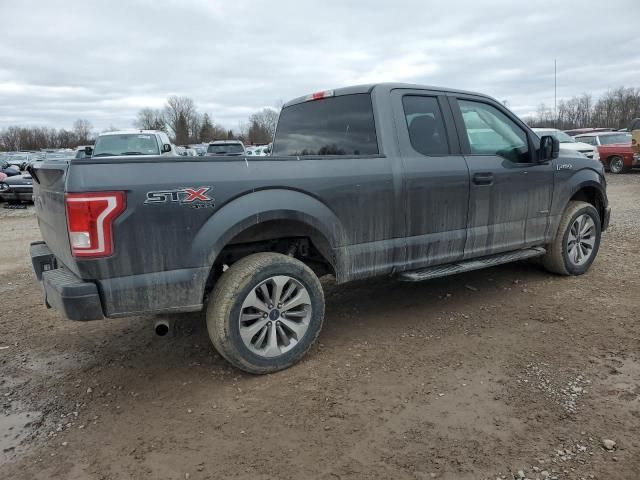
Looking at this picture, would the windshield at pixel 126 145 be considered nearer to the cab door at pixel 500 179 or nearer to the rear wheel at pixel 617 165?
the cab door at pixel 500 179

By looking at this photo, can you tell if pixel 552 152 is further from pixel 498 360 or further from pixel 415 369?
pixel 415 369

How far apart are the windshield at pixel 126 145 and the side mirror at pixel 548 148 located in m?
8.60

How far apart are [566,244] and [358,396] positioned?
330 cm

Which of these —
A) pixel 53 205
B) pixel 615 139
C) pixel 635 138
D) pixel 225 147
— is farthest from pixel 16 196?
pixel 615 139

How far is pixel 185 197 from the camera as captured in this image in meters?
3.03

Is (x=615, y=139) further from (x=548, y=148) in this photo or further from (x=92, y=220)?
(x=92, y=220)

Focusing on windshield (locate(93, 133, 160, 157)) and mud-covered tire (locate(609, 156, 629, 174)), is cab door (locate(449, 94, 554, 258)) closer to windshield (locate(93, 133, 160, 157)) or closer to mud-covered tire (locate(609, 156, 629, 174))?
windshield (locate(93, 133, 160, 157))

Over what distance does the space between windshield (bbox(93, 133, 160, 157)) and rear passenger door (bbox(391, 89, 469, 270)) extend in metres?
8.25

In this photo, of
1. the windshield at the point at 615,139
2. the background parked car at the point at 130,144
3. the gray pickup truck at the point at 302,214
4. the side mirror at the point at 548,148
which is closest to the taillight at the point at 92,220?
the gray pickup truck at the point at 302,214

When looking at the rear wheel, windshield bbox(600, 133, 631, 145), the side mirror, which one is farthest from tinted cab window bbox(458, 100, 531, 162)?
windshield bbox(600, 133, 631, 145)

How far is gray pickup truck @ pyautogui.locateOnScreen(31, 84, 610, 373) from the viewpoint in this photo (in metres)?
2.92

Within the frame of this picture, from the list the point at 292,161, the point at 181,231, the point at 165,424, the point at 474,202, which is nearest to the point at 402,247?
the point at 474,202

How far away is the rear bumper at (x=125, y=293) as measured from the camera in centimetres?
288

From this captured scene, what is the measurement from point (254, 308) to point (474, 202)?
2.14 m
